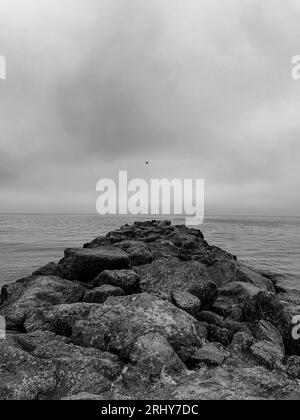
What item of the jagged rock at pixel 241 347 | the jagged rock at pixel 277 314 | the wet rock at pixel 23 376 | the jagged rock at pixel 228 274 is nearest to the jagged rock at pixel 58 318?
the wet rock at pixel 23 376

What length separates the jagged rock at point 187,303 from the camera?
26.4 feet

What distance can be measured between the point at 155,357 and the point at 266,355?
200 cm

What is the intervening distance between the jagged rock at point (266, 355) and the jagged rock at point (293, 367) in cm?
15

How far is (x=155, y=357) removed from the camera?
5.60 metres

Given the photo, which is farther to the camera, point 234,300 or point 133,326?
point 234,300

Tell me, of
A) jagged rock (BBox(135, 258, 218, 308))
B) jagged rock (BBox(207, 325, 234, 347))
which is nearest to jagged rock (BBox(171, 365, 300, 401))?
jagged rock (BBox(207, 325, 234, 347))

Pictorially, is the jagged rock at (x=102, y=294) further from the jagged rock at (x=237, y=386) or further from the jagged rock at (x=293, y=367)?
the jagged rock at (x=293, y=367)

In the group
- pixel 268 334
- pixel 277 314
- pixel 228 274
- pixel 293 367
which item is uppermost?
pixel 228 274

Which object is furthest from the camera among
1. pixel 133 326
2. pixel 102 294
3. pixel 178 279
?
pixel 178 279

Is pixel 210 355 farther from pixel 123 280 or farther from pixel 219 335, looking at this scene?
pixel 123 280

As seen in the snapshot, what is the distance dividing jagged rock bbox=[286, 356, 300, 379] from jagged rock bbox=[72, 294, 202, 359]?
5.11ft

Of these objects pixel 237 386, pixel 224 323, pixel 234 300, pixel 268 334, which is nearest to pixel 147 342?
pixel 237 386
